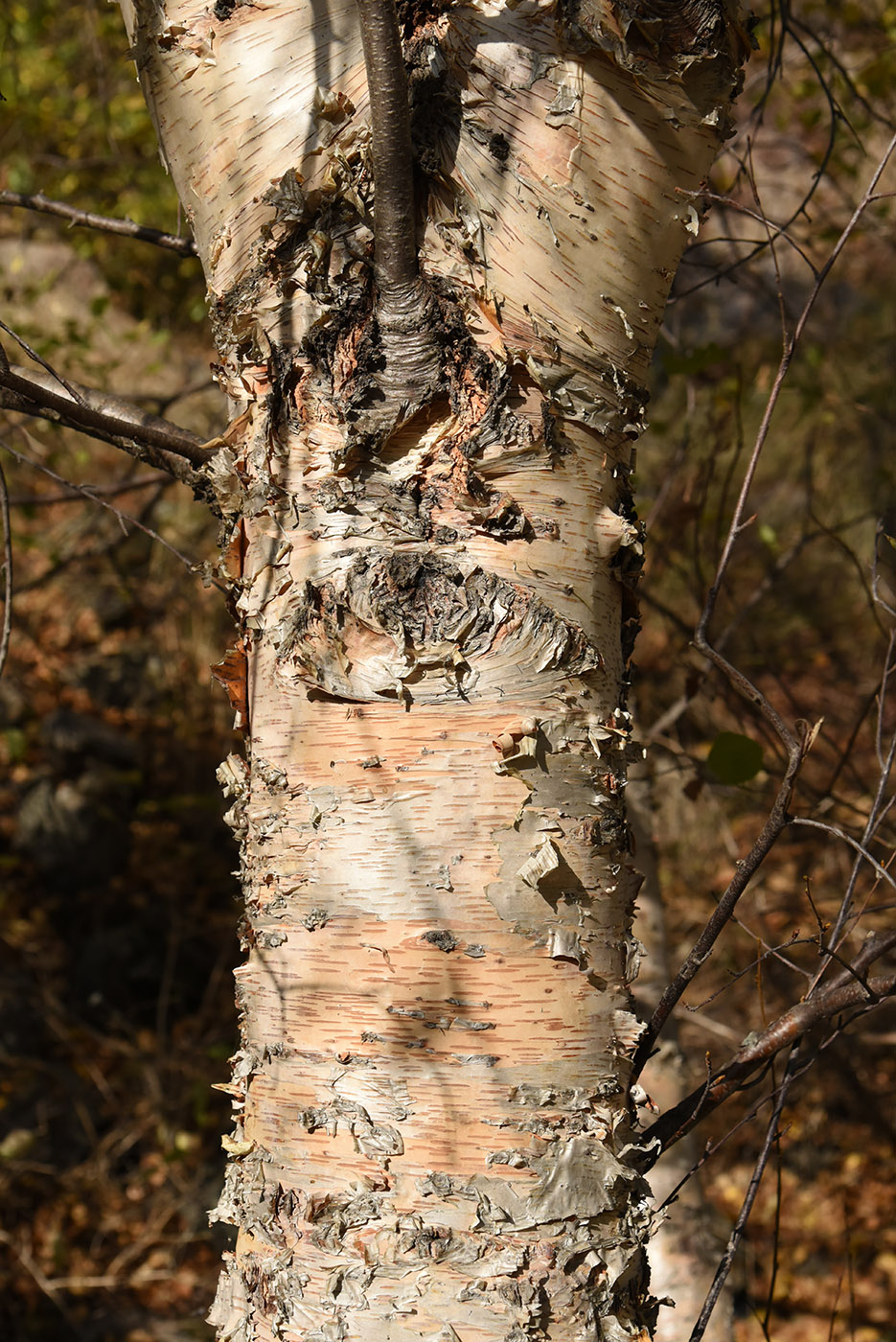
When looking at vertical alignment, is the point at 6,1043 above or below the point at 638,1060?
below

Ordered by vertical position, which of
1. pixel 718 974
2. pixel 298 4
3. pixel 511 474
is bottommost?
pixel 718 974

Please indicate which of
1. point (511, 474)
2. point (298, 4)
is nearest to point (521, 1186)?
point (511, 474)

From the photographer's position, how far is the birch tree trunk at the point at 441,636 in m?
0.87

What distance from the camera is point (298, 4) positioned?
3.21 ft

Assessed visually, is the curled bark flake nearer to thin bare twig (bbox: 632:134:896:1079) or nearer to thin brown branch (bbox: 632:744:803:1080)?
thin bare twig (bbox: 632:134:896:1079)

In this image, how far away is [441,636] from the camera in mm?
887

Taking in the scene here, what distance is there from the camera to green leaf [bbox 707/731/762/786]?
5.01 ft

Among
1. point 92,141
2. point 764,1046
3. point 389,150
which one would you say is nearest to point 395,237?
point 389,150

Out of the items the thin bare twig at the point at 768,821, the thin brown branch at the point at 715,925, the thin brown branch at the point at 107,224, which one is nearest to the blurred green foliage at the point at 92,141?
the thin brown branch at the point at 107,224

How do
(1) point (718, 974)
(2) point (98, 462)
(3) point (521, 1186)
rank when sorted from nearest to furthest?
(3) point (521, 1186)
(1) point (718, 974)
(2) point (98, 462)

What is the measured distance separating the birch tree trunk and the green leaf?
0.58m

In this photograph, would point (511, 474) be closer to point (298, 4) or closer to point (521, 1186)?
point (298, 4)

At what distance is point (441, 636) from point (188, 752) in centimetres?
401

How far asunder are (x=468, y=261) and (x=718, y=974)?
3.95 metres
